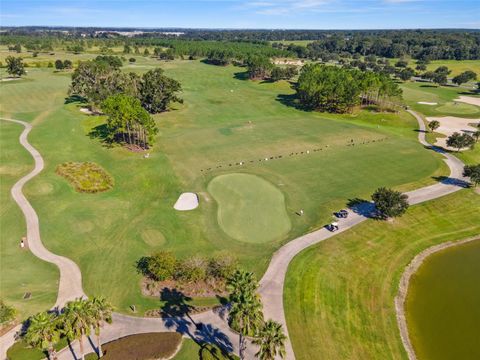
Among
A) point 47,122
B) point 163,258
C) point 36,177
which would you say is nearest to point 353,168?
point 163,258

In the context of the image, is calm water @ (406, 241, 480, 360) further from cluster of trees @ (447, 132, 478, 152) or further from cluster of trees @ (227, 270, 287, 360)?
cluster of trees @ (447, 132, 478, 152)

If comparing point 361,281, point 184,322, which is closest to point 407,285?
point 361,281

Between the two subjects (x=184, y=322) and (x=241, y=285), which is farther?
(x=184, y=322)

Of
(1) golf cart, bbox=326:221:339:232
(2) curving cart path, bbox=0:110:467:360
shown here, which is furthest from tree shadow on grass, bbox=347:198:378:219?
(1) golf cart, bbox=326:221:339:232

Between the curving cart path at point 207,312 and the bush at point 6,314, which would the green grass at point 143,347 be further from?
the bush at point 6,314

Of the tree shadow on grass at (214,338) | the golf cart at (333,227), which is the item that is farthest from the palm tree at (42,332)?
the golf cart at (333,227)

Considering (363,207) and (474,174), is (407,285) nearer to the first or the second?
(363,207)
